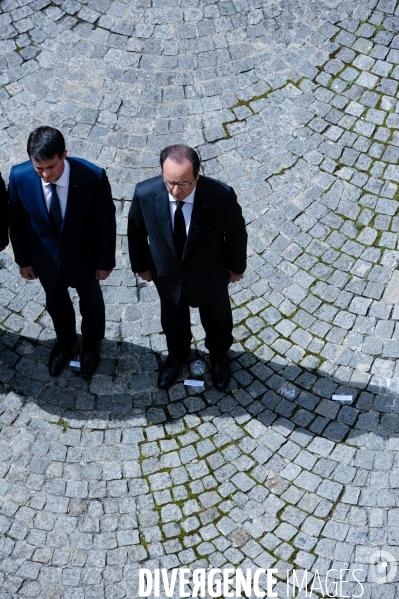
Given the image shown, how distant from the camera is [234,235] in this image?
18.6 feet

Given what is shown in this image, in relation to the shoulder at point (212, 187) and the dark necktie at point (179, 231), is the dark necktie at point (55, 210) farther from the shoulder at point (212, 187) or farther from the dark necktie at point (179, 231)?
the shoulder at point (212, 187)

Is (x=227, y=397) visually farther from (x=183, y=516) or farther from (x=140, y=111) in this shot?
(x=140, y=111)

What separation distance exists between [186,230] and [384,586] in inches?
123

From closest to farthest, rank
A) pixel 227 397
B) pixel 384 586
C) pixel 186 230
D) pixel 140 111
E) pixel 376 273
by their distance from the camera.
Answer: pixel 186 230 → pixel 384 586 → pixel 227 397 → pixel 376 273 → pixel 140 111

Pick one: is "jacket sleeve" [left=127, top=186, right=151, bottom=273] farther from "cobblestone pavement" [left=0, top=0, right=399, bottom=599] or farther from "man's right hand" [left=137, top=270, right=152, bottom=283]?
"cobblestone pavement" [left=0, top=0, right=399, bottom=599]

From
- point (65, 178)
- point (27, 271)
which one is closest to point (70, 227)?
point (65, 178)

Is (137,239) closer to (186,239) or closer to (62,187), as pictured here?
(186,239)

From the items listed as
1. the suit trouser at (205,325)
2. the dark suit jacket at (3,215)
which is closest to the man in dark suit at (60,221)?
the dark suit jacket at (3,215)

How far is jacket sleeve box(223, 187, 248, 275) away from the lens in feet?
18.1

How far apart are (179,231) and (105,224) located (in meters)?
0.62

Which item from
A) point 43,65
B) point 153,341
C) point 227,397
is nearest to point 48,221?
point 153,341

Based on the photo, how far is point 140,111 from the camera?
812 centimetres

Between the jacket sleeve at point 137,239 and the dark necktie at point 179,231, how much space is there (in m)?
0.26

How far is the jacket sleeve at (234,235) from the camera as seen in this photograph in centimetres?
551
